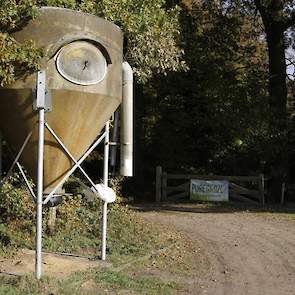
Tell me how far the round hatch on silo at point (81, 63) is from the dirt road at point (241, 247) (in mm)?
3260

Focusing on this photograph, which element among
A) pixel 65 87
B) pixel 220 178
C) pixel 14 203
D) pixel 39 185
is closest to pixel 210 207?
pixel 220 178

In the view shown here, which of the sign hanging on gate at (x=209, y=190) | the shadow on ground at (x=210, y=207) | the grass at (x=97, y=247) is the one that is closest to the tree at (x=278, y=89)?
the shadow on ground at (x=210, y=207)

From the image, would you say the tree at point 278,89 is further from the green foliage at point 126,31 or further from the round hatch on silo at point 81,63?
the round hatch on silo at point 81,63

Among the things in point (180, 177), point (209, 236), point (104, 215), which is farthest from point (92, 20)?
point (180, 177)

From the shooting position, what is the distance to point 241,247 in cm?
1159

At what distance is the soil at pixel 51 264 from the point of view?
8485mm

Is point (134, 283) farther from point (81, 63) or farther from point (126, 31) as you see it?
point (126, 31)

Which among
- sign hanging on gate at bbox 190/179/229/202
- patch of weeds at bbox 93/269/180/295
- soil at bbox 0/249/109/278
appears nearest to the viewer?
patch of weeds at bbox 93/269/180/295

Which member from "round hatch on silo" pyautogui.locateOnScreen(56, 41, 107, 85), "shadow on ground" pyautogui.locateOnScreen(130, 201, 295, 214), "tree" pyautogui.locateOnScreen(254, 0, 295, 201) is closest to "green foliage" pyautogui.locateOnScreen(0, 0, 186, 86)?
"round hatch on silo" pyautogui.locateOnScreen(56, 41, 107, 85)

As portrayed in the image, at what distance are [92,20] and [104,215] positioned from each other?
10.2 feet

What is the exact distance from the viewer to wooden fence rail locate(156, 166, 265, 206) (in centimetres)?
2088

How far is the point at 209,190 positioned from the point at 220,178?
0.58m

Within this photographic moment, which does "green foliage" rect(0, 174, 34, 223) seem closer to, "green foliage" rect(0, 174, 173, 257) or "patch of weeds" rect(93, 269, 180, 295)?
"green foliage" rect(0, 174, 173, 257)

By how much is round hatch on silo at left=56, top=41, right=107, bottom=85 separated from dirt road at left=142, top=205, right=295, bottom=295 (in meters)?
3.26
